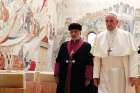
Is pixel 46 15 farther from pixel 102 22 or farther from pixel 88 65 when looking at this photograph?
pixel 88 65

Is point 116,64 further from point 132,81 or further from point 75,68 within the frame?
point 75,68

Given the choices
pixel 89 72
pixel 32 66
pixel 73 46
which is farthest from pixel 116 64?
pixel 32 66

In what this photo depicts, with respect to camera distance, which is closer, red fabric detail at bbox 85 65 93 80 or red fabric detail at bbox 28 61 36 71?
red fabric detail at bbox 85 65 93 80

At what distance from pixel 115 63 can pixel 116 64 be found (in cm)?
3

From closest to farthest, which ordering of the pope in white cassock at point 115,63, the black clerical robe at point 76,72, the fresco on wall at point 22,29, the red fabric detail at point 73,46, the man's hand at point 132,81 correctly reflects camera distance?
the man's hand at point 132,81 < the pope in white cassock at point 115,63 < the black clerical robe at point 76,72 < the red fabric detail at point 73,46 < the fresco on wall at point 22,29

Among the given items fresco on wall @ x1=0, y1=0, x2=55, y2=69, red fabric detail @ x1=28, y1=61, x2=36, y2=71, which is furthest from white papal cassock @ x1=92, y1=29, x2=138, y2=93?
red fabric detail @ x1=28, y1=61, x2=36, y2=71

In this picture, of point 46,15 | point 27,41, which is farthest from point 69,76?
point 46,15

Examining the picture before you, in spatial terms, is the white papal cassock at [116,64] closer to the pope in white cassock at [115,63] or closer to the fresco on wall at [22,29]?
the pope in white cassock at [115,63]

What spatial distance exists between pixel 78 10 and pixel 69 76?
5.93 metres

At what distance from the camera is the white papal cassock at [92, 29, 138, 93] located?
6.21m

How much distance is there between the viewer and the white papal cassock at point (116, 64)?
6215 mm

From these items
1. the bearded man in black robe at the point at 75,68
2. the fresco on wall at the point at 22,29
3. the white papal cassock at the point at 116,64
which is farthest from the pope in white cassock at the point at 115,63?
the fresco on wall at the point at 22,29

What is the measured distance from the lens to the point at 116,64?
628cm

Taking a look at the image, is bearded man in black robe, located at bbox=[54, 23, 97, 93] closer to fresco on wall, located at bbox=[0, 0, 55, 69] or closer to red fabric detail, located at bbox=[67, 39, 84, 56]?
red fabric detail, located at bbox=[67, 39, 84, 56]
